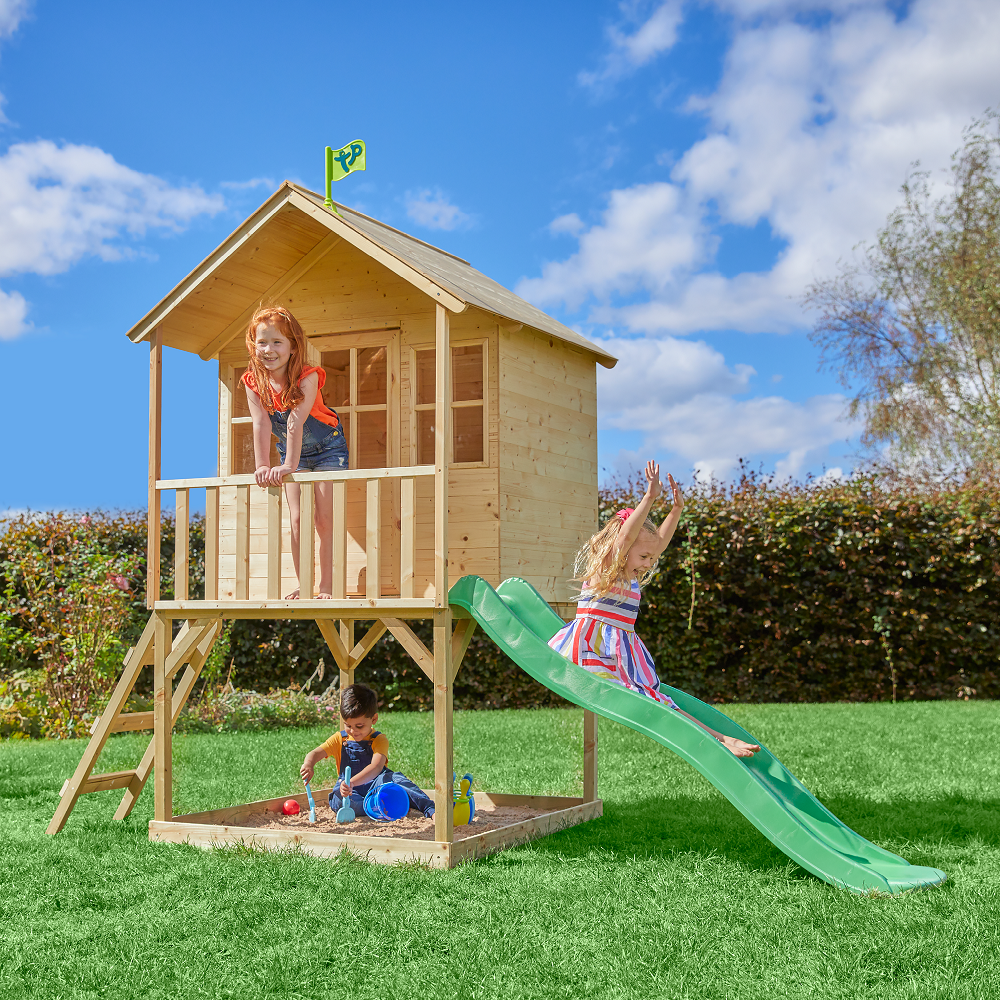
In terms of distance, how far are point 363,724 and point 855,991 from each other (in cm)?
381

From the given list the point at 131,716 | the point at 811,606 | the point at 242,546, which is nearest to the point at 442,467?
the point at 242,546

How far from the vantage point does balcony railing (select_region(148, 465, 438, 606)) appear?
6.37 metres

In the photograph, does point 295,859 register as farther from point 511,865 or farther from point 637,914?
point 637,914

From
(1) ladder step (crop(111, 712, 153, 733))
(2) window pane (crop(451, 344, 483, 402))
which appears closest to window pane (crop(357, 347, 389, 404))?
(2) window pane (crop(451, 344, 483, 402))

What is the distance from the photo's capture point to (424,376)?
7.56m

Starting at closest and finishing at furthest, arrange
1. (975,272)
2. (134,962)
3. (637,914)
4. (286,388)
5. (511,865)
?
(134,962), (637,914), (511,865), (286,388), (975,272)

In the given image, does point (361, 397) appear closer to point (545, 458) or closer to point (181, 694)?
point (545, 458)

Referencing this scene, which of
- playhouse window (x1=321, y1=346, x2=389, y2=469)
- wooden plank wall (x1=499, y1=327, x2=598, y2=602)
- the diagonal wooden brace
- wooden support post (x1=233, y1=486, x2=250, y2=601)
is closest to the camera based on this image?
the diagonal wooden brace

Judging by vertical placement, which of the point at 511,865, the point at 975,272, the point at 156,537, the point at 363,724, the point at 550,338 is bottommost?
the point at 511,865

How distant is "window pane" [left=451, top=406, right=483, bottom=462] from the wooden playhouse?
0.01 meters

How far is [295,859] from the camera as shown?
231 inches

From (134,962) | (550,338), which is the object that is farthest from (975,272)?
(134,962)

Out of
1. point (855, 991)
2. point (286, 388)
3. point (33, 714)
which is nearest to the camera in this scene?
point (855, 991)

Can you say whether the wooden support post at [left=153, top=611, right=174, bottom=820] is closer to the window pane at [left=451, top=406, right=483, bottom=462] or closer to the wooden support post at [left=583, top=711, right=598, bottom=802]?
the window pane at [left=451, top=406, right=483, bottom=462]
